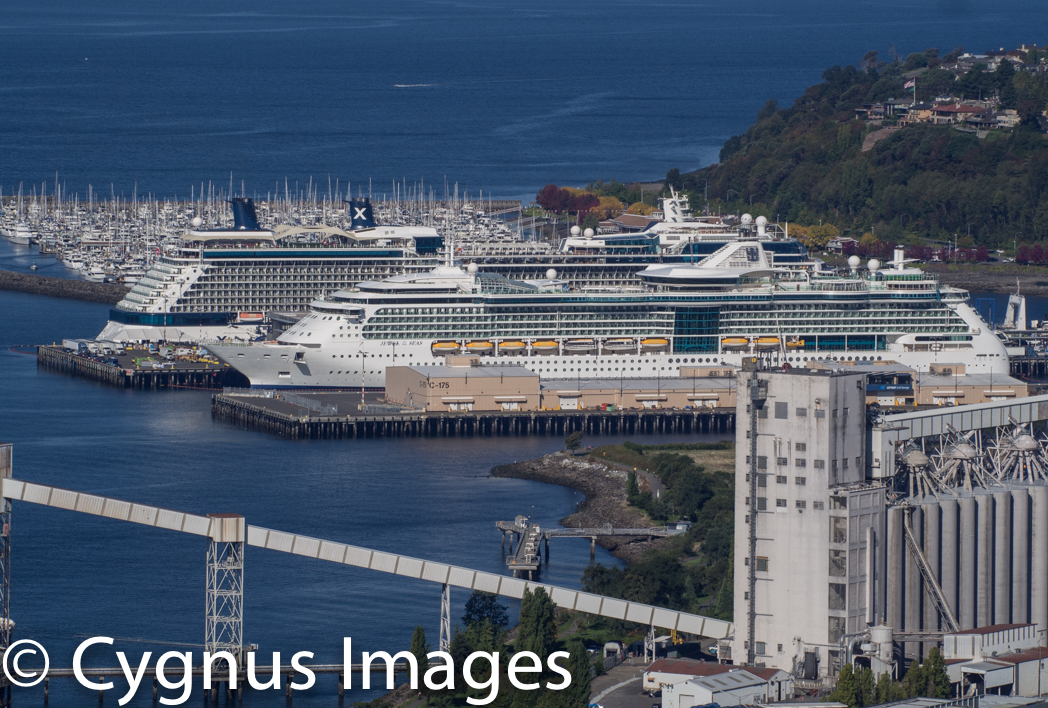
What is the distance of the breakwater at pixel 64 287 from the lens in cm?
9612

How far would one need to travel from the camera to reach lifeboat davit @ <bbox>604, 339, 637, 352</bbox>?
76250 mm

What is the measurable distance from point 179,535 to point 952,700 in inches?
849

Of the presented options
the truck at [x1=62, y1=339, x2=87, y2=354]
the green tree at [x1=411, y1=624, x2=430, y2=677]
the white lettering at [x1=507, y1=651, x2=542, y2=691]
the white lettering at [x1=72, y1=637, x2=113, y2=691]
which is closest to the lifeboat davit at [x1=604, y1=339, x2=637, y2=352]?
the truck at [x1=62, y1=339, x2=87, y2=354]

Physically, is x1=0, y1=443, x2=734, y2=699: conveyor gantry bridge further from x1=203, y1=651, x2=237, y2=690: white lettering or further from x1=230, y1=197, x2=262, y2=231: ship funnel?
x1=230, y1=197, x2=262, y2=231: ship funnel

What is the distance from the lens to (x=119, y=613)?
42.2 meters

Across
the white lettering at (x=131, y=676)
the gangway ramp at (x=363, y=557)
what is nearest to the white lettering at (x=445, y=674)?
the gangway ramp at (x=363, y=557)

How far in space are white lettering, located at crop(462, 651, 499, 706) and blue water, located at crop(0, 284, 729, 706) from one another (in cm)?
281

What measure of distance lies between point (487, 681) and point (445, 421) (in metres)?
30.9

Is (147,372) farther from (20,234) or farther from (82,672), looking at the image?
(20,234)

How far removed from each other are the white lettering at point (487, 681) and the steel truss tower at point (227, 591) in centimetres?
404

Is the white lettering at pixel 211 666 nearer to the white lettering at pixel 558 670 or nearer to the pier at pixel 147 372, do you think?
the white lettering at pixel 558 670

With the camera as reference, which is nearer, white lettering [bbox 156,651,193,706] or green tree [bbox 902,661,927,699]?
green tree [bbox 902,661,927,699]

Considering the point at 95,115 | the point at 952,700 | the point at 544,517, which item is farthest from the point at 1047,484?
the point at 95,115

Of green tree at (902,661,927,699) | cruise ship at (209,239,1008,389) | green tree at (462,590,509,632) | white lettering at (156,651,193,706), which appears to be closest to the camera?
green tree at (902,661,927,699)
